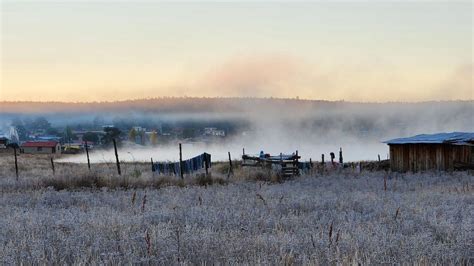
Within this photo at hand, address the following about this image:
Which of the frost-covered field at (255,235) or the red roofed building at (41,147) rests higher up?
the frost-covered field at (255,235)

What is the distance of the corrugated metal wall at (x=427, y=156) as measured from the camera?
2852 centimetres

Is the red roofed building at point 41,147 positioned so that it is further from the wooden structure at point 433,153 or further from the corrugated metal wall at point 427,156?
the wooden structure at point 433,153

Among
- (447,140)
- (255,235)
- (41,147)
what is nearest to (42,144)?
(41,147)

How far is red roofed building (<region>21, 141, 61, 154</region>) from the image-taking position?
79750mm

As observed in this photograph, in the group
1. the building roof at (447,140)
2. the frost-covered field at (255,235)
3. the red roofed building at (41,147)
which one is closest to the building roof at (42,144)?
the red roofed building at (41,147)

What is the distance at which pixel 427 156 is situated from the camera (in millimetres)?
29484

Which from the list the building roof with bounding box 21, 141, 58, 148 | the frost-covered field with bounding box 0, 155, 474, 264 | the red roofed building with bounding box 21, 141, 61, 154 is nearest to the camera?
the frost-covered field with bounding box 0, 155, 474, 264

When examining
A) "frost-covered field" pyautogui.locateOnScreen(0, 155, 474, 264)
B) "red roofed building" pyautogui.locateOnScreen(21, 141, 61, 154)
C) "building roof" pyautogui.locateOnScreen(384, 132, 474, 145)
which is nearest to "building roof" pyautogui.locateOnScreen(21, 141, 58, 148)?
"red roofed building" pyautogui.locateOnScreen(21, 141, 61, 154)

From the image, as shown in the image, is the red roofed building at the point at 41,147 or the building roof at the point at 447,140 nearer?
the building roof at the point at 447,140

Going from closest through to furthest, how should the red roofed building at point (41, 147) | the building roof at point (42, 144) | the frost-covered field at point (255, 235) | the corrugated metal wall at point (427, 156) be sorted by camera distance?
1. the frost-covered field at point (255, 235)
2. the corrugated metal wall at point (427, 156)
3. the red roofed building at point (41, 147)
4. the building roof at point (42, 144)

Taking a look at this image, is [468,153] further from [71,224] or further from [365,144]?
[365,144]

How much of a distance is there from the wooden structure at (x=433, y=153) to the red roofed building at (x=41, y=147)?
61.3m

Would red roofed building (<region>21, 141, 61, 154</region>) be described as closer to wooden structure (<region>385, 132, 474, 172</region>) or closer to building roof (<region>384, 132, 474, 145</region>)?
wooden structure (<region>385, 132, 474, 172</region>)

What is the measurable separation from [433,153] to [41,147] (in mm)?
65425
